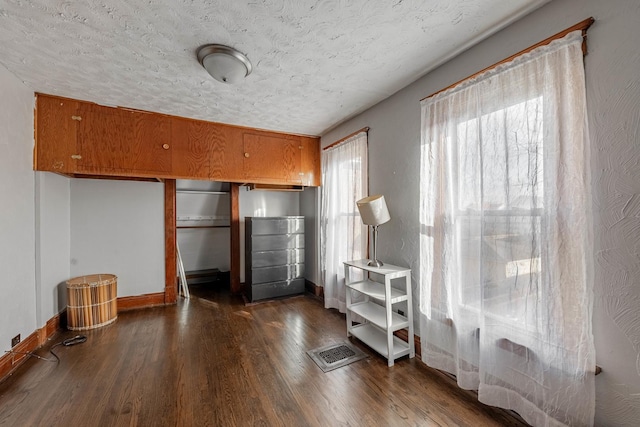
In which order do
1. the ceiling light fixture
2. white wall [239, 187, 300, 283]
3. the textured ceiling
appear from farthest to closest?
white wall [239, 187, 300, 283]
the ceiling light fixture
the textured ceiling

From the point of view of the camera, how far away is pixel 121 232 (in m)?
3.30

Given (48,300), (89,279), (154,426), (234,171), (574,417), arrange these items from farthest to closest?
1. (234,171)
2. (89,279)
3. (48,300)
4. (154,426)
5. (574,417)

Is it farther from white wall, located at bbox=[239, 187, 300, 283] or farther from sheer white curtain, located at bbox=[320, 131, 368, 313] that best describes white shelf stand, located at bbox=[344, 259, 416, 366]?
white wall, located at bbox=[239, 187, 300, 283]

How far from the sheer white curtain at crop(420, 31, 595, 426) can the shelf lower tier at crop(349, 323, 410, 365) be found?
0.24 meters

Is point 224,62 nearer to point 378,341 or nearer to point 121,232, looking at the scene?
point 378,341

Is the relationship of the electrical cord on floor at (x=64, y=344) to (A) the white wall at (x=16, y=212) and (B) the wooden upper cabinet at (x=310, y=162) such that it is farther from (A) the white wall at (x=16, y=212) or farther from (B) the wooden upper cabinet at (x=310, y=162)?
(B) the wooden upper cabinet at (x=310, y=162)

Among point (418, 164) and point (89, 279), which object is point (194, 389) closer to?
point (89, 279)

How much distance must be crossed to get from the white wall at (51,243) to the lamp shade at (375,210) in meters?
3.00

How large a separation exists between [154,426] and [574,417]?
221cm

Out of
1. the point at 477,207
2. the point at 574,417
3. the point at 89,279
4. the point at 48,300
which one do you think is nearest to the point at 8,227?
the point at 48,300

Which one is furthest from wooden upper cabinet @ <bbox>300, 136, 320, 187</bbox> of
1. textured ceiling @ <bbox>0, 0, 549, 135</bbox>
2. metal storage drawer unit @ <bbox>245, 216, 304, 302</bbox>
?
textured ceiling @ <bbox>0, 0, 549, 135</bbox>

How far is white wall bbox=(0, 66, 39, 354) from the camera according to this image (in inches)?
77.5

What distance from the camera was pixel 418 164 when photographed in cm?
221

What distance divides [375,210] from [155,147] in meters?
2.46
